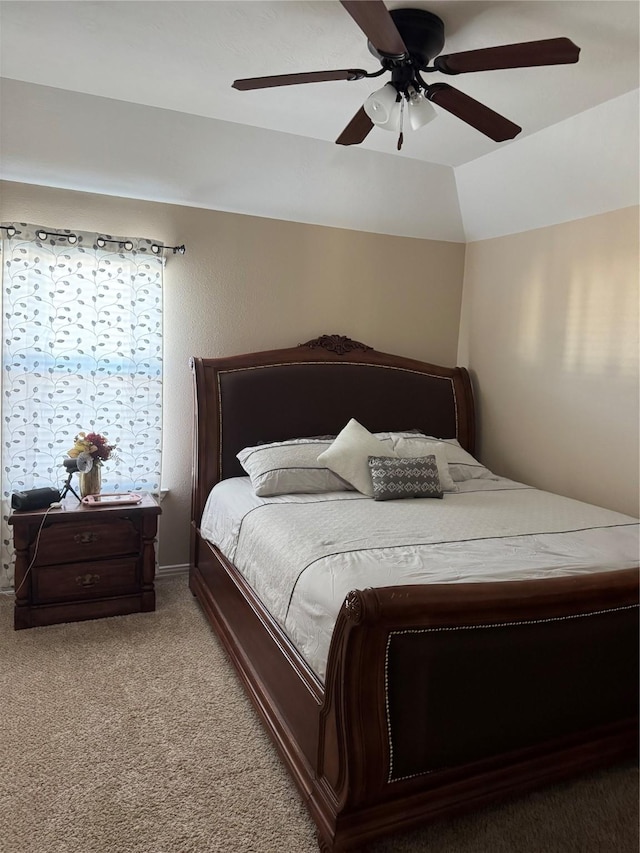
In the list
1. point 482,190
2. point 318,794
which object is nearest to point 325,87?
point 482,190

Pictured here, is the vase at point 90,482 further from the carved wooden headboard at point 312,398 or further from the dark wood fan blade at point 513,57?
the dark wood fan blade at point 513,57

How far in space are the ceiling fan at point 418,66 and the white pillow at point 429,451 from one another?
5.73ft

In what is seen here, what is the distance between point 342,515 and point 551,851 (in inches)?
56.4

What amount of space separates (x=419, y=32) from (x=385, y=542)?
1.90 metres

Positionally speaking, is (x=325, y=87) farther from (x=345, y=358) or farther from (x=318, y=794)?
(x=318, y=794)

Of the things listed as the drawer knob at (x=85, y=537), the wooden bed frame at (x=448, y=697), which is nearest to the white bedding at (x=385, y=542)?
the wooden bed frame at (x=448, y=697)

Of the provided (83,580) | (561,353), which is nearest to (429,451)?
(561,353)

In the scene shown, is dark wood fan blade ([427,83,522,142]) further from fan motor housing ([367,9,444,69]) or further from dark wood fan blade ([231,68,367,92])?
dark wood fan blade ([231,68,367,92])

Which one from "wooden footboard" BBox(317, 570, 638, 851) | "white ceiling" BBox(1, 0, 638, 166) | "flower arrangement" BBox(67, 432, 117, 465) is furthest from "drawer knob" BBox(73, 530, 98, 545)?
"white ceiling" BBox(1, 0, 638, 166)

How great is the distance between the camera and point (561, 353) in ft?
12.0

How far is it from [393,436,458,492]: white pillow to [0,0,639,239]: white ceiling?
1.73 m

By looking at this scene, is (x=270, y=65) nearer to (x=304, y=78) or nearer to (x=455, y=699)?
(x=304, y=78)

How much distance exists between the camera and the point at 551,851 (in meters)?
1.83

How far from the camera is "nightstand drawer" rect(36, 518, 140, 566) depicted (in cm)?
311
